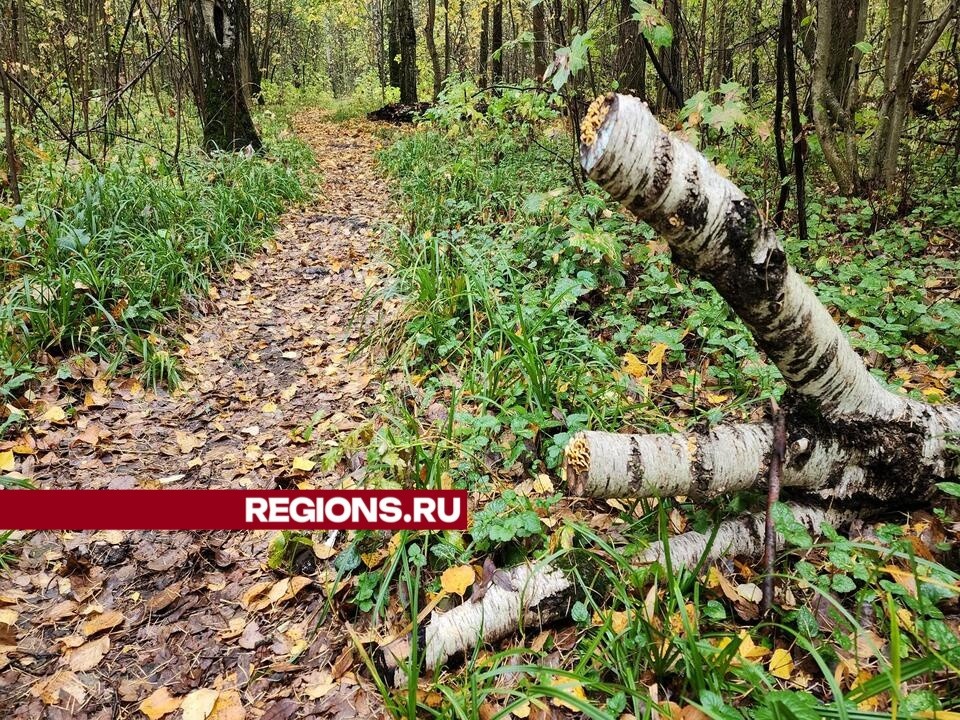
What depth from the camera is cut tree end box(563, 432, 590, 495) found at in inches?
70.9

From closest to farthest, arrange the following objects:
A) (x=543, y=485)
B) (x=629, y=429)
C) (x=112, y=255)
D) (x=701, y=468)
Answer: (x=701, y=468)
(x=543, y=485)
(x=629, y=429)
(x=112, y=255)

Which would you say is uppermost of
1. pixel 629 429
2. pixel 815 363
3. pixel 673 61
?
pixel 673 61

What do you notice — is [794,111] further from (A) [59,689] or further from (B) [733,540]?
(A) [59,689]

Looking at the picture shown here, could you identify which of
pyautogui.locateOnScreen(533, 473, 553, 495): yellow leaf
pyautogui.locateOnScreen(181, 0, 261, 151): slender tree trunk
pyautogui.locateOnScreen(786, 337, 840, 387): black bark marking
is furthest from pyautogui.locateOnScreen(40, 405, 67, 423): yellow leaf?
pyautogui.locateOnScreen(181, 0, 261, 151): slender tree trunk

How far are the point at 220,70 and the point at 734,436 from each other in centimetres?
815

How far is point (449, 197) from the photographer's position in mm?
6227

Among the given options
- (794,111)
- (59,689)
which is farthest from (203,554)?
(794,111)

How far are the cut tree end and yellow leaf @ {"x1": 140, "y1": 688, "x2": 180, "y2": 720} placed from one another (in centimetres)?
157

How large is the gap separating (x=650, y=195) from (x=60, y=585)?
9.14 feet

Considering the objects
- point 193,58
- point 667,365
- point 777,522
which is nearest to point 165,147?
point 193,58

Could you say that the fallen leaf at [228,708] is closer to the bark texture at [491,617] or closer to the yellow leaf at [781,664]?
the bark texture at [491,617]

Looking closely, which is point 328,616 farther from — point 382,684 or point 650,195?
point 650,195

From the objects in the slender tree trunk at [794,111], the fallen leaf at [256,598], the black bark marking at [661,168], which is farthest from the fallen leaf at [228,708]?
the slender tree trunk at [794,111]

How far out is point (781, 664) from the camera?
169 cm
